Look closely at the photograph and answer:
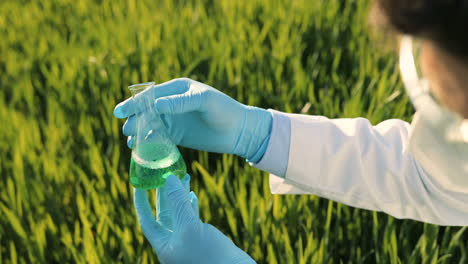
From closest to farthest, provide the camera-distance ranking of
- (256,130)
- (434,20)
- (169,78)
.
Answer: (434,20)
(256,130)
(169,78)

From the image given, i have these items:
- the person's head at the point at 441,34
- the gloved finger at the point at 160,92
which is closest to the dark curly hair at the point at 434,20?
the person's head at the point at 441,34

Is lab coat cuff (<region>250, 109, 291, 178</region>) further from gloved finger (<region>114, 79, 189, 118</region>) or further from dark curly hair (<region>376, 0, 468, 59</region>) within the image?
dark curly hair (<region>376, 0, 468, 59</region>)

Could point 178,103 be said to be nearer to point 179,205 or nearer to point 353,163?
point 179,205

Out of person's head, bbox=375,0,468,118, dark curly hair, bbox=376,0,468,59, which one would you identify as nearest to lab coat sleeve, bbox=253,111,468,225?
person's head, bbox=375,0,468,118

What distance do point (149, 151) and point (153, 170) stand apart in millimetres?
40

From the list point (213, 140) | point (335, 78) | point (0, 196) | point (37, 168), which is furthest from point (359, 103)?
point (0, 196)

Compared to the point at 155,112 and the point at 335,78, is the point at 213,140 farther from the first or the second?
the point at 335,78

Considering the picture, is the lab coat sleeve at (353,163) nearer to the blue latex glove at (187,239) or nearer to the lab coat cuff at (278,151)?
the lab coat cuff at (278,151)

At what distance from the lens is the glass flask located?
98 cm

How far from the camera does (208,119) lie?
1.15 meters

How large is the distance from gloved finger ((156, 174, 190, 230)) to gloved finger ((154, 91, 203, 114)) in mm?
157

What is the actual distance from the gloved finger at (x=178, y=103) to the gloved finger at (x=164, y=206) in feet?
0.51

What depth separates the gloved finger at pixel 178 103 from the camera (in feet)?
3.53

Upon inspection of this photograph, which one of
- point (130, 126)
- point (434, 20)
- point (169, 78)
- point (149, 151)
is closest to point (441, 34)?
point (434, 20)
